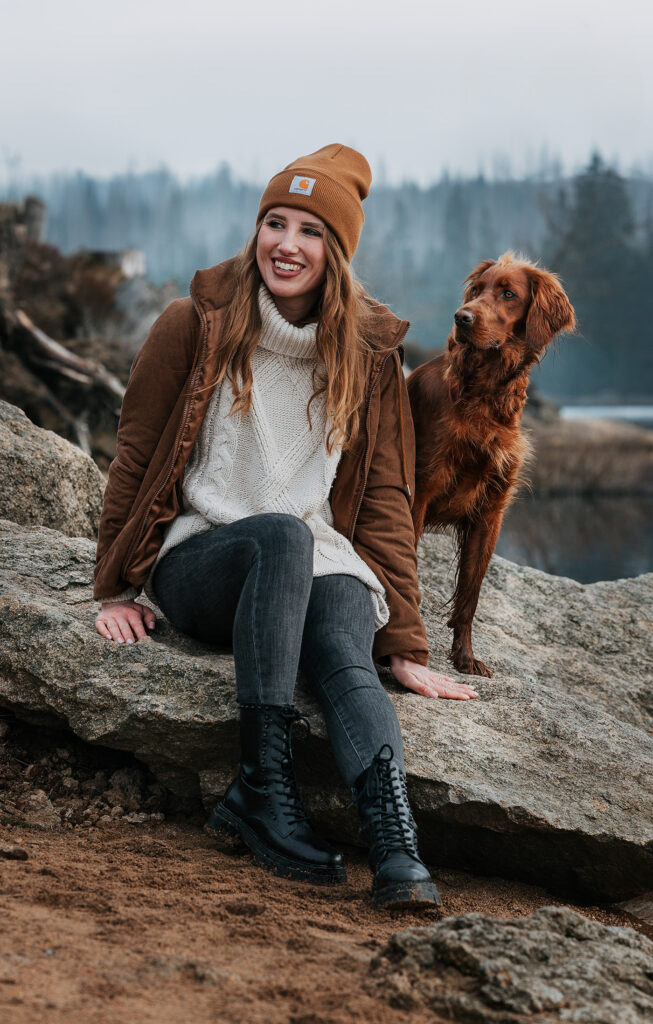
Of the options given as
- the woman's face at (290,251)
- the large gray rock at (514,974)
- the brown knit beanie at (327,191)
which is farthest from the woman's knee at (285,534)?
the large gray rock at (514,974)

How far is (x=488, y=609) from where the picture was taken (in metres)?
4.38

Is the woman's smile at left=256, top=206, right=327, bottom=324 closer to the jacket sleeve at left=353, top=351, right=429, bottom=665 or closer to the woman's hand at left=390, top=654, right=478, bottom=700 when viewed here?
the jacket sleeve at left=353, top=351, right=429, bottom=665

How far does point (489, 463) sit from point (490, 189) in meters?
61.0

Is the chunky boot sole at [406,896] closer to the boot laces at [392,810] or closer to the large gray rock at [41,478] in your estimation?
the boot laces at [392,810]

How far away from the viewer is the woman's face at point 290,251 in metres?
3.00

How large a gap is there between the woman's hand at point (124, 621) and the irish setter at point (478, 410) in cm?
108

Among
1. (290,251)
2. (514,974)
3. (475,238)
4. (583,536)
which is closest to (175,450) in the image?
(290,251)

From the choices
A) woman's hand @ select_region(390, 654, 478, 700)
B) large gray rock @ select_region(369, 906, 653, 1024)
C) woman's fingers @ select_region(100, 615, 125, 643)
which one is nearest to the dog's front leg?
woman's hand @ select_region(390, 654, 478, 700)


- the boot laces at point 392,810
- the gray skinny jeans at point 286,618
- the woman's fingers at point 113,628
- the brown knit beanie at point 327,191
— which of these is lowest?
the boot laces at point 392,810

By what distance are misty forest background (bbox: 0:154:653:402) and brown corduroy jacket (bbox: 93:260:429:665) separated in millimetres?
12140

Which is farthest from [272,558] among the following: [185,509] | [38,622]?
[38,622]

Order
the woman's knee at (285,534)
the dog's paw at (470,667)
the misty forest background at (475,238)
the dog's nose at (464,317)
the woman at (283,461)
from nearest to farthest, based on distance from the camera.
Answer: the woman's knee at (285,534)
the woman at (283,461)
the dog's nose at (464,317)
the dog's paw at (470,667)
the misty forest background at (475,238)

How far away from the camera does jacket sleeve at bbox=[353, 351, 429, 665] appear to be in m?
3.05

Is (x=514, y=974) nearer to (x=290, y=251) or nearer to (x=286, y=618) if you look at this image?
(x=286, y=618)
